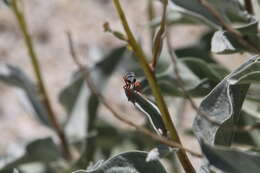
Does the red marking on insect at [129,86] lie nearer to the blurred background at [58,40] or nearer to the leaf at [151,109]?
the leaf at [151,109]

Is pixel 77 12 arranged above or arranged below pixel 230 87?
above

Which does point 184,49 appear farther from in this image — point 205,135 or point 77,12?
point 77,12

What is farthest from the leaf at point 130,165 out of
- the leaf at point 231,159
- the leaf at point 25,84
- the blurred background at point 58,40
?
the blurred background at point 58,40

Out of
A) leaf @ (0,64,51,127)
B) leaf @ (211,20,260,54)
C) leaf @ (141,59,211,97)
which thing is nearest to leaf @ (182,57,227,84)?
leaf @ (141,59,211,97)

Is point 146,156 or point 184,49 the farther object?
point 184,49

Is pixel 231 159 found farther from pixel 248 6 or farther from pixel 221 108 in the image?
pixel 248 6

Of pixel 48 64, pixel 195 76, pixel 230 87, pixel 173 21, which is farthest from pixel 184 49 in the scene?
pixel 48 64
